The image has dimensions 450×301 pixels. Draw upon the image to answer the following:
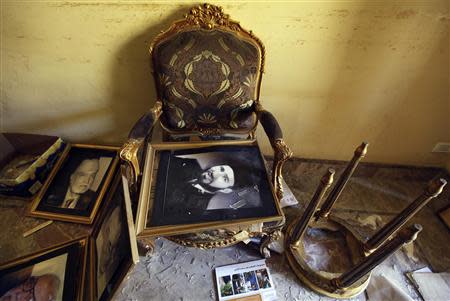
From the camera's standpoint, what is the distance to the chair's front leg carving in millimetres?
978

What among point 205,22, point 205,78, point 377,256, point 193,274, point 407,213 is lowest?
point 193,274

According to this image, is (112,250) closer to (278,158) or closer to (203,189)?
(203,189)

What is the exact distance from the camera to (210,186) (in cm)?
102

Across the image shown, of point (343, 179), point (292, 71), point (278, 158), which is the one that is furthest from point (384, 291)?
point (292, 71)

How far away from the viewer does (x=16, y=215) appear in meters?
1.43

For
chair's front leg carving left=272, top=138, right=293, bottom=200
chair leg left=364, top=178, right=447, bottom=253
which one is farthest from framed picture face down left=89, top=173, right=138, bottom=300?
chair leg left=364, top=178, right=447, bottom=253

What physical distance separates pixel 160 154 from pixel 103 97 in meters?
0.60

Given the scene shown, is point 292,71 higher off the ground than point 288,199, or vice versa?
point 292,71

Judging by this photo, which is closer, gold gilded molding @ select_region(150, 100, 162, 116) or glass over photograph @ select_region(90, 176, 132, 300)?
glass over photograph @ select_region(90, 176, 132, 300)

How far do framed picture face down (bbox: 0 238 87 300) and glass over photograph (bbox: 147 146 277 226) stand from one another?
525 mm

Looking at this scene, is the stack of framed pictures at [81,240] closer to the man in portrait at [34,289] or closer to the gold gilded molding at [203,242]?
the man in portrait at [34,289]

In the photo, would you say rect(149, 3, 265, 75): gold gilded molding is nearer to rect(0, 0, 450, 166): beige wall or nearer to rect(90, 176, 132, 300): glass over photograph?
rect(0, 0, 450, 166): beige wall

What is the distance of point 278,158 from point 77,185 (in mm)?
Answer: 1226

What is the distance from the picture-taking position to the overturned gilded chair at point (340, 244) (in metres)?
0.87
